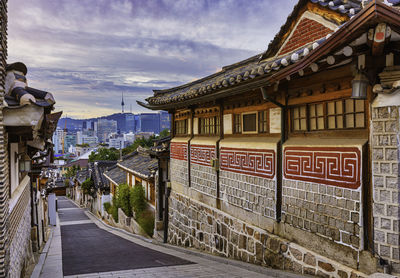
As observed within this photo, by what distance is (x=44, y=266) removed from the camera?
→ 11.4 meters

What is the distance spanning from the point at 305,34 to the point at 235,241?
5864 millimetres

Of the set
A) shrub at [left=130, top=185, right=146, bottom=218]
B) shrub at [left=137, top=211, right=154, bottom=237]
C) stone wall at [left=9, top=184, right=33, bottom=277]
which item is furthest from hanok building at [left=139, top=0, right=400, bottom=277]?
shrub at [left=130, top=185, right=146, bottom=218]

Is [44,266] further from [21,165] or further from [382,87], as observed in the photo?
[382,87]

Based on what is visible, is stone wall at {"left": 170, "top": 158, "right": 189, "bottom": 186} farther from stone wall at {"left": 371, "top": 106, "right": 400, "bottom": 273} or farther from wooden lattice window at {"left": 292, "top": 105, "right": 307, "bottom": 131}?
stone wall at {"left": 371, "top": 106, "right": 400, "bottom": 273}

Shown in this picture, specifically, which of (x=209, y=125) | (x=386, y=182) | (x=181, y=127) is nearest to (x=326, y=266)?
(x=386, y=182)

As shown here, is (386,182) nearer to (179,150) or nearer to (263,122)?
(263,122)

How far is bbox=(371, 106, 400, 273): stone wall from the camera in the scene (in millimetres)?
5406

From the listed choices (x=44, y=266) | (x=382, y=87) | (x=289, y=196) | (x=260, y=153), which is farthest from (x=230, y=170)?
(x=44, y=266)

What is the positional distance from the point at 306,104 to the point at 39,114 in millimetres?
5317

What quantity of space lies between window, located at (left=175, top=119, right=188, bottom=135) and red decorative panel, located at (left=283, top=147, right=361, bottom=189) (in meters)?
6.92

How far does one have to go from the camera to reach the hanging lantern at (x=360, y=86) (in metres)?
5.44

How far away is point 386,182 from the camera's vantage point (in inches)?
218

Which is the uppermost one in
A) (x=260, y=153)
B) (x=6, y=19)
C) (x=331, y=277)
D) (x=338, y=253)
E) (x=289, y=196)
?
(x=6, y=19)

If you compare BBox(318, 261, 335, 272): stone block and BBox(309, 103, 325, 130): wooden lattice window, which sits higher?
BBox(309, 103, 325, 130): wooden lattice window
